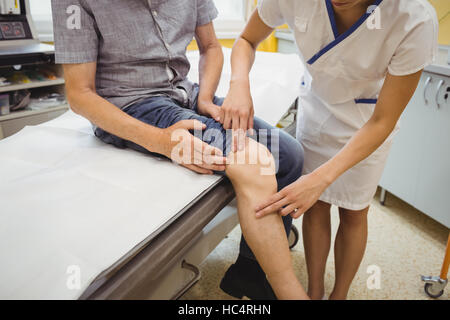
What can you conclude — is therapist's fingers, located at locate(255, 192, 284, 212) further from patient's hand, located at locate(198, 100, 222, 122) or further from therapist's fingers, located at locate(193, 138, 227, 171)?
patient's hand, located at locate(198, 100, 222, 122)

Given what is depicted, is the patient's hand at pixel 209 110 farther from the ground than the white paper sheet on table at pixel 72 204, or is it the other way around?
the patient's hand at pixel 209 110

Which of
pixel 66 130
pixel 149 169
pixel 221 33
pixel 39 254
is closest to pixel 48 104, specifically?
pixel 66 130

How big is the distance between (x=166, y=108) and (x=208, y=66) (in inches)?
12.8

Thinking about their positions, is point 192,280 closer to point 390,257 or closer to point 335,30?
point 335,30

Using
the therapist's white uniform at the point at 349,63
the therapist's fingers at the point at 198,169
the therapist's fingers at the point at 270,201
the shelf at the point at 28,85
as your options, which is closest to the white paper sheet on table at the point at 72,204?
the therapist's fingers at the point at 198,169

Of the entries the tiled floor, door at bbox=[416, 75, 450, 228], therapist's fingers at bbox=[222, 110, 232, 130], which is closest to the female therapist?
therapist's fingers at bbox=[222, 110, 232, 130]

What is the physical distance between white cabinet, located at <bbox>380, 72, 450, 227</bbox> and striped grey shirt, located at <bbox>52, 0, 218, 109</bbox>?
1.19 m

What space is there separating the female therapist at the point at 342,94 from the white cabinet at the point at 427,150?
75 cm

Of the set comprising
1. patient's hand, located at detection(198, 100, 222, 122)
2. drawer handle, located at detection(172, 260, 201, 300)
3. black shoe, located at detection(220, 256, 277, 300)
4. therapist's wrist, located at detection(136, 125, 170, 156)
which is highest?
patient's hand, located at detection(198, 100, 222, 122)

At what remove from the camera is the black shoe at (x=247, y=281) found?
3.31 feet

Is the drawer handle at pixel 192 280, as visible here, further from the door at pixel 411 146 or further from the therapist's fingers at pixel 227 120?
the door at pixel 411 146

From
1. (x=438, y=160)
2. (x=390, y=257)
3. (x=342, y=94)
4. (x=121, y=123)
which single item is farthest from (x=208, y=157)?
(x=438, y=160)

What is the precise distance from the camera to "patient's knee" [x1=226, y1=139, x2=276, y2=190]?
2.91 ft

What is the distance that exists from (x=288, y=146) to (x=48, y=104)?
1451 mm
